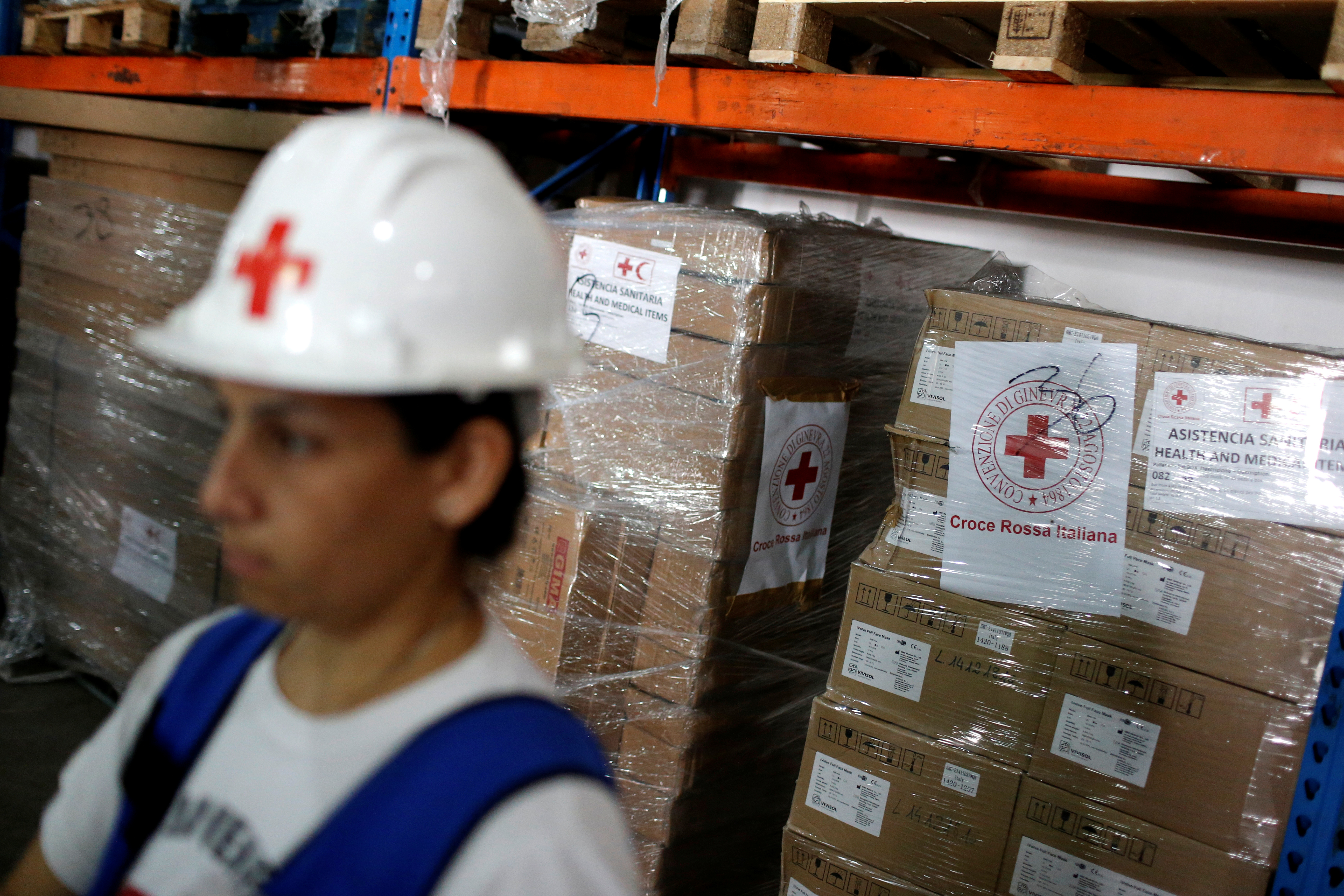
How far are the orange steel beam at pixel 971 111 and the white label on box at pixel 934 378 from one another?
1.39ft

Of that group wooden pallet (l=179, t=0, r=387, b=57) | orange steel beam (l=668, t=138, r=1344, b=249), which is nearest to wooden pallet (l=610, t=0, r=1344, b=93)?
orange steel beam (l=668, t=138, r=1344, b=249)

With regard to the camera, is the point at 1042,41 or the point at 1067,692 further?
the point at 1067,692

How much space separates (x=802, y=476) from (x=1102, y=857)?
3.49 feet

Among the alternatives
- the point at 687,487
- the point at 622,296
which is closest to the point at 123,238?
the point at 622,296

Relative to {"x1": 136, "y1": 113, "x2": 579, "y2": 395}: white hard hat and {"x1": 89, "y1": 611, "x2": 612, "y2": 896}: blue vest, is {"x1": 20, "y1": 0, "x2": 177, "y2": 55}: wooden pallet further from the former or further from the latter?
{"x1": 89, "y1": 611, "x2": 612, "y2": 896}: blue vest

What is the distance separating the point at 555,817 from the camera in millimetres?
765

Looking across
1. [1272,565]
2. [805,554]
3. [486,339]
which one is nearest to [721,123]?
[805,554]

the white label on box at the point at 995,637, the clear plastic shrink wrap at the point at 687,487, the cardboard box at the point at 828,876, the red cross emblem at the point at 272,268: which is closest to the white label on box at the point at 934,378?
the clear plastic shrink wrap at the point at 687,487

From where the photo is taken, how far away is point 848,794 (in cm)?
224

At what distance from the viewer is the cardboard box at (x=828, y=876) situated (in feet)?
7.15

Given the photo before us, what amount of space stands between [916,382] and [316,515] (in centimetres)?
157

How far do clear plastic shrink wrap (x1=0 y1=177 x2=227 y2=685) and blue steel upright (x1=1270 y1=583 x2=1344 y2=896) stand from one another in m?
2.92

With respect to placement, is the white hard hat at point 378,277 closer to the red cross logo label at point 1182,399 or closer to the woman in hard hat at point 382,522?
the woman in hard hat at point 382,522

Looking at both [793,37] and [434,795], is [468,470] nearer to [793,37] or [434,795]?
[434,795]
